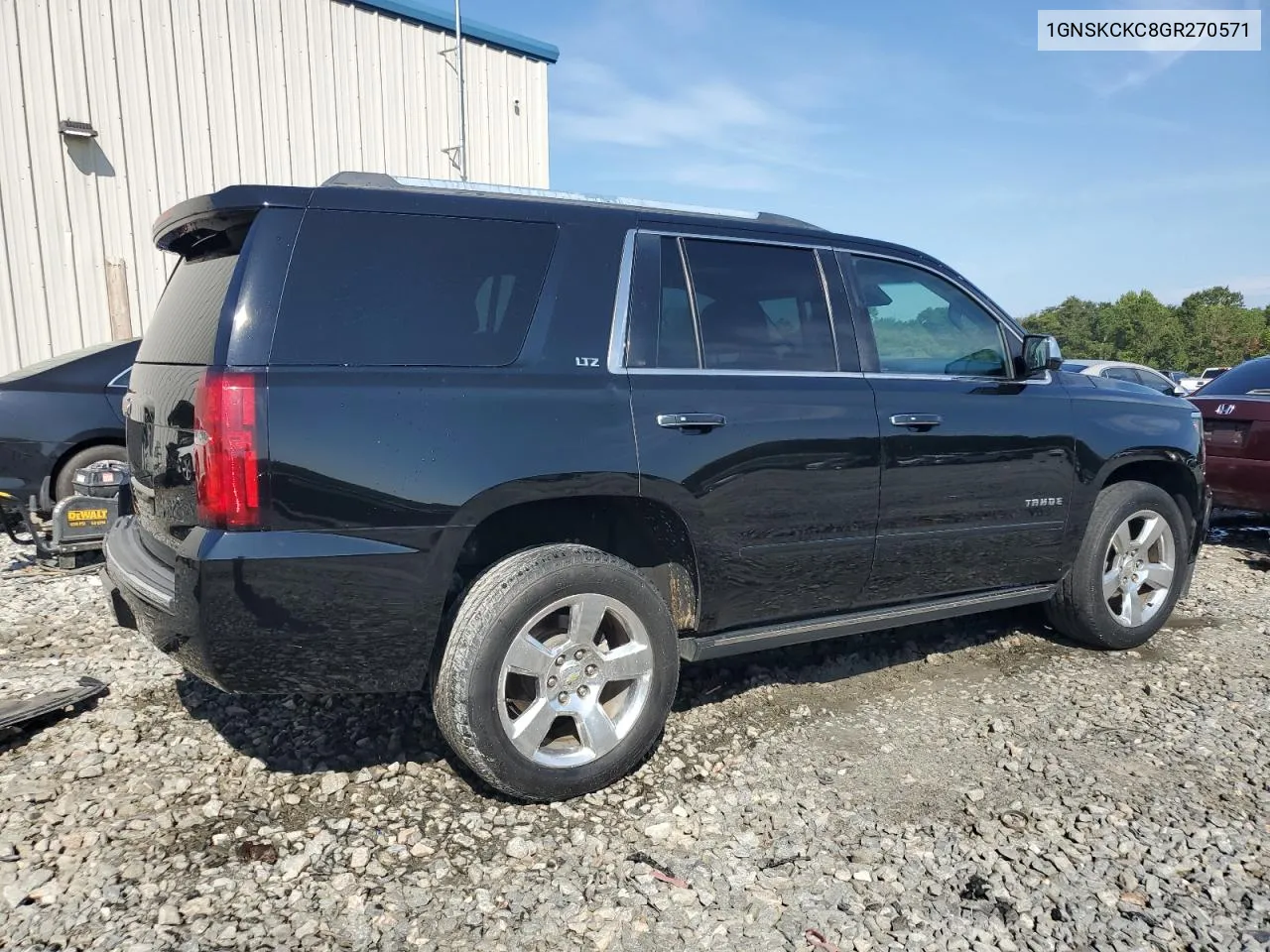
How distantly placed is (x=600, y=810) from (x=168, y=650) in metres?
1.45

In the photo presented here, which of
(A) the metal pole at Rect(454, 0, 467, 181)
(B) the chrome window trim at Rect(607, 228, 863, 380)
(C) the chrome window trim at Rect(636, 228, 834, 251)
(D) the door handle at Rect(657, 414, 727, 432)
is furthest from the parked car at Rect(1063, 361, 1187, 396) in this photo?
(D) the door handle at Rect(657, 414, 727, 432)

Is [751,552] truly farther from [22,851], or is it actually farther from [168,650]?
[22,851]

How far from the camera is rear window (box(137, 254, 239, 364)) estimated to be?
2.72 meters

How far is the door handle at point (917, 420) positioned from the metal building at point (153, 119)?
9518mm

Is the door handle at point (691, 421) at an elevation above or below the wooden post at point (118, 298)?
below

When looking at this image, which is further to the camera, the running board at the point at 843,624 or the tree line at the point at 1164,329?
the tree line at the point at 1164,329

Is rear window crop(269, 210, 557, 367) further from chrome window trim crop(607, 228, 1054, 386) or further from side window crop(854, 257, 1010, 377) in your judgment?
side window crop(854, 257, 1010, 377)

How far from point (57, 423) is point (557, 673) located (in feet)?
16.5

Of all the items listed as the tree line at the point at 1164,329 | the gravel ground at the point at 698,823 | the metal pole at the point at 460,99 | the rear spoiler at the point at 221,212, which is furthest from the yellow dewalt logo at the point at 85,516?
the tree line at the point at 1164,329

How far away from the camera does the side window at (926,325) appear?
378cm

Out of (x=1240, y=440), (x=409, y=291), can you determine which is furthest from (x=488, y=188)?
(x=1240, y=440)

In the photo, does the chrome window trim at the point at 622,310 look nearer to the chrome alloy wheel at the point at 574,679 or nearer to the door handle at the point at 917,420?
the chrome alloy wheel at the point at 574,679

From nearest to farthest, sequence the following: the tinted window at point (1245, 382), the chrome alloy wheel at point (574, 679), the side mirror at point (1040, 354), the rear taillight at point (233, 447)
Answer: the rear taillight at point (233, 447) → the chrome alloy wheel at point (574, 679) → the side mirror at point (1040, 354) → the tinted window at point (1245, 382)

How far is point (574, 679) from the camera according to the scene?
297cm
